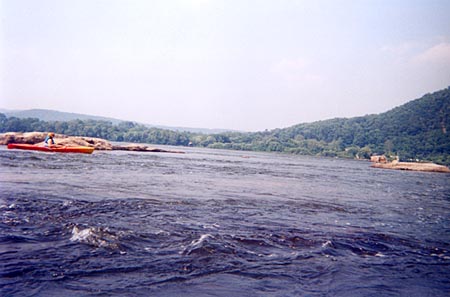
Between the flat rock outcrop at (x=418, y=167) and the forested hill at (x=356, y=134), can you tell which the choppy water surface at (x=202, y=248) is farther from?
the forested hill at (x=356, y=134)

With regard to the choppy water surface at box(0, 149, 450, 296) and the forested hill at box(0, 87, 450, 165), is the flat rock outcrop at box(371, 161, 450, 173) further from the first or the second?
the choppy water surface at box(0, 149, 450, 296)

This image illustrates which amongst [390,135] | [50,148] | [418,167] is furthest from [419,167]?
[50,148]

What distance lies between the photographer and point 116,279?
5.30 m

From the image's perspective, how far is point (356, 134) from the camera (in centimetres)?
15450

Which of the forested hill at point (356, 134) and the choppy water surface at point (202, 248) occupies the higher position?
the forested hill at point (356, 134)

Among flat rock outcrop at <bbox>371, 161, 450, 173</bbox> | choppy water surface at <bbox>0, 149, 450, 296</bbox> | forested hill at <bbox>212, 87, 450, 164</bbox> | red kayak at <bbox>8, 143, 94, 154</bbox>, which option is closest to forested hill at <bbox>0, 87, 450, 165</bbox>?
forested hill at <bbox>212, 87, 450, 164</bbox>

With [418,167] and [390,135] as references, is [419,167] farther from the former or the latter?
[390,135]

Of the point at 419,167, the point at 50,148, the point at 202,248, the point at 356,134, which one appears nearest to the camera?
the point at 202,248

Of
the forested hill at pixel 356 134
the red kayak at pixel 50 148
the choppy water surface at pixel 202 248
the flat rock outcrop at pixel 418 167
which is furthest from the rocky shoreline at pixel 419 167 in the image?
the choppy water surface at pixel 202 248

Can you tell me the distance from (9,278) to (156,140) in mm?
149340

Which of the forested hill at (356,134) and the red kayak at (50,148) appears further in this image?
the forested hill at (356,134)

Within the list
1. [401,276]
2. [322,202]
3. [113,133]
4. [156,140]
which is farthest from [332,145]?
[401,276]

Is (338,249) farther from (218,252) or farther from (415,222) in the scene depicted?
(415,222)

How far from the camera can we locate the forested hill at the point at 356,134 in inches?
3282
